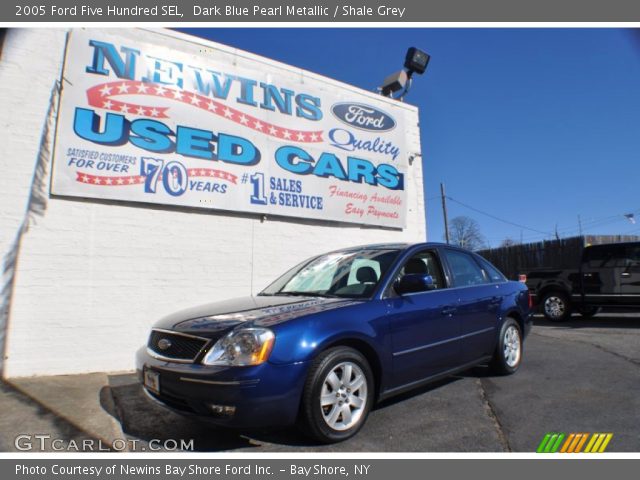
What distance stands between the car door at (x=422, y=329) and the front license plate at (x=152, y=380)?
1761mm

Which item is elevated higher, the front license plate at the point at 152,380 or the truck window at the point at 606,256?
the truck window at the point at 606,256

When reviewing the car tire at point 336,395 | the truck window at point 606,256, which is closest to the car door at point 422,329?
the car tire at point 336,395

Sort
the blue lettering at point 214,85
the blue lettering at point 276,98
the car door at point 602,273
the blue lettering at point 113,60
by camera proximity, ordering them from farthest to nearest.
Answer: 1. the car door at point 602,273
2. the blue lettering at point 276,98
3. the blue lettering at point 214,85
4. the blue lettering at point 113,60

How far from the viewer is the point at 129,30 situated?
6215 millimetres

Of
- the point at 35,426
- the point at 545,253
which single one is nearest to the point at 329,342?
the point at 35,426

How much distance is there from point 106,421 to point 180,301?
260 centimetres

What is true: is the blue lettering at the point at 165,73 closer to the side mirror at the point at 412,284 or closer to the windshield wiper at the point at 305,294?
the windshield wiper at the point at 305,294

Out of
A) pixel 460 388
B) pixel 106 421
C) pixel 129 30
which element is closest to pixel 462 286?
pixel 460 388

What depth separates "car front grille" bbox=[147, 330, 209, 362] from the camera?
113 inches

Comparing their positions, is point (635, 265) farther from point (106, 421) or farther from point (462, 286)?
point (106, 421)

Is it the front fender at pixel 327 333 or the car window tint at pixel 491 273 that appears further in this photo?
the car window tint at pixel 491 273

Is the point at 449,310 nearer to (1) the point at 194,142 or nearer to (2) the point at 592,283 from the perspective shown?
(1) the point at 194,142

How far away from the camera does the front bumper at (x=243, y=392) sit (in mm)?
2609

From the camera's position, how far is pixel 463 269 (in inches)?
179
